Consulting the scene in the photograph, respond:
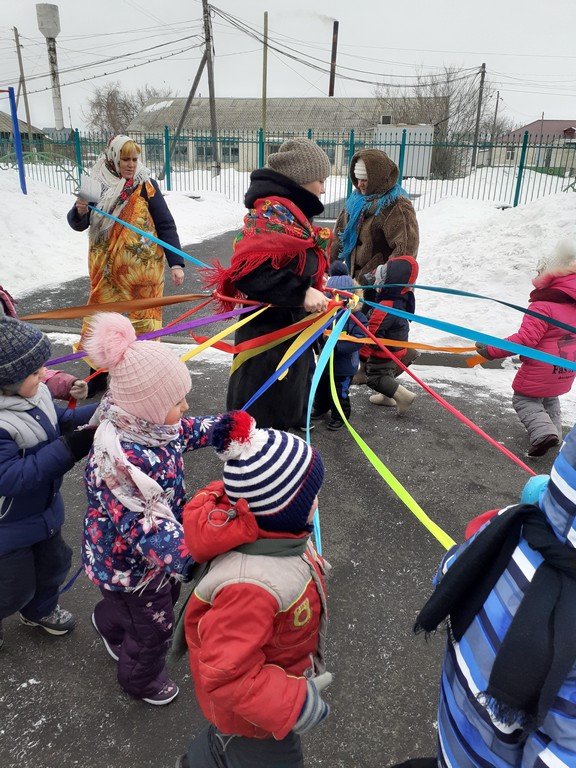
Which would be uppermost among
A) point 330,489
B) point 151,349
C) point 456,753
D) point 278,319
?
point 151,349

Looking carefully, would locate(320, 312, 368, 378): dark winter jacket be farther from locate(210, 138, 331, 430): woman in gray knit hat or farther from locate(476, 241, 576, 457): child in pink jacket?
locate(210, 138, 331, 430): woman in gray knit hat

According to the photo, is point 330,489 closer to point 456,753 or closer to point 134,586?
point 134,586

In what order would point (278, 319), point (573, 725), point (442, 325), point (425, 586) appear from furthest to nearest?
point (278, 319), point (425, 586), point (442, 325), point (573, 725)

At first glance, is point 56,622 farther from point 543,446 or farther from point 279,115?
point 279,115

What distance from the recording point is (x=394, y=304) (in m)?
→ 4.29

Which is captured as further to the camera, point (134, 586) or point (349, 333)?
point (349, 333)

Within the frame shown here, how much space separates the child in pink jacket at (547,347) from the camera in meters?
3.59

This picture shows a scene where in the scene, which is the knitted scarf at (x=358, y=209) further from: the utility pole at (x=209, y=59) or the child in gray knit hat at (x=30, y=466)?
the utility pole at (x=209, y=59)

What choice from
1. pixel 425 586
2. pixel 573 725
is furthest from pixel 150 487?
pixel 425 586

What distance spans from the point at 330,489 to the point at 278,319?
4.01ft

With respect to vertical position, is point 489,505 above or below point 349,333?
below

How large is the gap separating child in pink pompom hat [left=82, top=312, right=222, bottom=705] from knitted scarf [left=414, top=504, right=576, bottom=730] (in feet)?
2.88

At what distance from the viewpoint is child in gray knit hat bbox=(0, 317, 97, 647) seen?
1.92 meters

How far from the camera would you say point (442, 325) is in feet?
8.04
